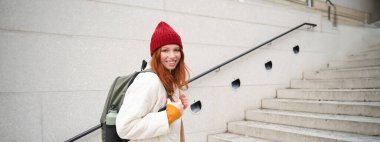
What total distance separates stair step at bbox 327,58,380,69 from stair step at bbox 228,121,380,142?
222 centimetres

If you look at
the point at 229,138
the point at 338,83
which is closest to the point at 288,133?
the point at 229,138

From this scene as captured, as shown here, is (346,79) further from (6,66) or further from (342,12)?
(6,66)

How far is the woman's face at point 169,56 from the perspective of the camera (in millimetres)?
1417

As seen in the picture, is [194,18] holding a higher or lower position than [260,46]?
higher

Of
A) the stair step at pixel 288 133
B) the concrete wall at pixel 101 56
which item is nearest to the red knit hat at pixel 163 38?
the concrete wall at pixel 101 56

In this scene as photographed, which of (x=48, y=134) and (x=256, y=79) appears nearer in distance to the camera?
(x=48, y=134)

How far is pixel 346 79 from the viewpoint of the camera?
164 inches

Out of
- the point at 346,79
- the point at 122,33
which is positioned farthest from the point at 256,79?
the point at 122,33

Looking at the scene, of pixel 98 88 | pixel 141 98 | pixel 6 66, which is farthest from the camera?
pixel 98 88

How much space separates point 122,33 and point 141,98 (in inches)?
74.3

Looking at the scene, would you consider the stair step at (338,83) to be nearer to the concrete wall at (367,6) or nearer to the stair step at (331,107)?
the stair step at (331,107)

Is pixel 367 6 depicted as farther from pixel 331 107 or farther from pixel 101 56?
pixel 101 56

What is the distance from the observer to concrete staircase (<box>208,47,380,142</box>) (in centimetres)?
299

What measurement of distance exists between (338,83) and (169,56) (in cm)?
378
